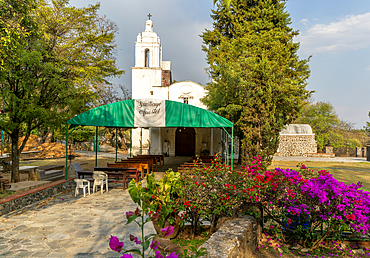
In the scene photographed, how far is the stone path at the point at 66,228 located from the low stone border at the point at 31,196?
0.59 ft

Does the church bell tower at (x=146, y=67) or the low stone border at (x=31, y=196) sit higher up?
the church bell tower at (x=146, y=67)

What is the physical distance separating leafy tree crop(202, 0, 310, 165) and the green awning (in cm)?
154

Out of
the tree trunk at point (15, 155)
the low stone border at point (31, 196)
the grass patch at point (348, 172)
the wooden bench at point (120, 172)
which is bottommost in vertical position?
the grass patch at point (348, 172)

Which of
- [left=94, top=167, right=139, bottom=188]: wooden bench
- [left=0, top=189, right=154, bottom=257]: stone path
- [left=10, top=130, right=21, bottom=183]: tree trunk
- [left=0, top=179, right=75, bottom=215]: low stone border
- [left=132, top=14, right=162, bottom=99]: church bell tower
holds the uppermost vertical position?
[left=132, top=14, right=162, bottom=99]: church bell tower

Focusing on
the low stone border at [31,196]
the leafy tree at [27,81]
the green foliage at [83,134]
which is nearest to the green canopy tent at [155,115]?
the leafy tree at [27,81]

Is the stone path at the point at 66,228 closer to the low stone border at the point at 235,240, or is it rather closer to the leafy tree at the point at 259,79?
the low stone border at the point at 235,240

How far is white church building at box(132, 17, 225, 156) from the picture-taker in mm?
20375

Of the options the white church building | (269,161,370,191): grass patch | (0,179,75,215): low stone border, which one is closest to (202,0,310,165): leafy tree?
(269,161,370,191): grass patch

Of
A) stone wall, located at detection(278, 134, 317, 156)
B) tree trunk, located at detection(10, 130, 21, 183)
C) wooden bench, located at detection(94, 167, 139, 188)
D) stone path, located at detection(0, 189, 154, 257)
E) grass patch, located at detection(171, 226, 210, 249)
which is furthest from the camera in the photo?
stone wall, located at detection(278, 134, 317, 156)

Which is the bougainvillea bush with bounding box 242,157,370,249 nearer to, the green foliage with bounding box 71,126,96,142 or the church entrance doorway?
the church entrance doorway

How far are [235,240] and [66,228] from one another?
12.1 feet

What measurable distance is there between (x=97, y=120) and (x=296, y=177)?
8.38 meters

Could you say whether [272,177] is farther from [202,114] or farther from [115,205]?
[202,114]

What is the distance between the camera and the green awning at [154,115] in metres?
10.3
